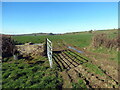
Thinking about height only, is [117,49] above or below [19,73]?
above

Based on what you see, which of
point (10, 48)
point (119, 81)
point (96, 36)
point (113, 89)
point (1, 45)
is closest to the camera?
point (113, 89)

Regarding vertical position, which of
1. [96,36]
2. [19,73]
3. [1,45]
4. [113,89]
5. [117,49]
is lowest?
[113,89]

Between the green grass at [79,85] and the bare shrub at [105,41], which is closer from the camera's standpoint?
the green grass at [79,85]

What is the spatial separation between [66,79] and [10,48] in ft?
25.2

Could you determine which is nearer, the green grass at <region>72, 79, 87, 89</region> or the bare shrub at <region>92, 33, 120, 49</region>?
the green grass at <region>72, 79, 87, 89</region>

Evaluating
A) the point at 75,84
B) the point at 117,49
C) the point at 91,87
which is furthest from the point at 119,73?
the point at 117,49

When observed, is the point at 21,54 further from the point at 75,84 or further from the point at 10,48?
the point at 75,84

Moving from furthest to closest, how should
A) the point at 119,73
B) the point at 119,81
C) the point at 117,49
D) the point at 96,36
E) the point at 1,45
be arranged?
1. the point at 96,36
2. the point at 117,49
3. the point at 1,45
4. the point at 119,73
5. the point at 119,81

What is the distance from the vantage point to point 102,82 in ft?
14.9

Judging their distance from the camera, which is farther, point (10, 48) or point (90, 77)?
point (10, 48)

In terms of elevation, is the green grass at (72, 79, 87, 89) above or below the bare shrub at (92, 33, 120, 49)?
below

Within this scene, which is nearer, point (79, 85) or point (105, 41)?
point (79, 85)

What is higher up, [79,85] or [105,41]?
[105,41]

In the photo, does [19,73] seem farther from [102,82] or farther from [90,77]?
[102,82]
